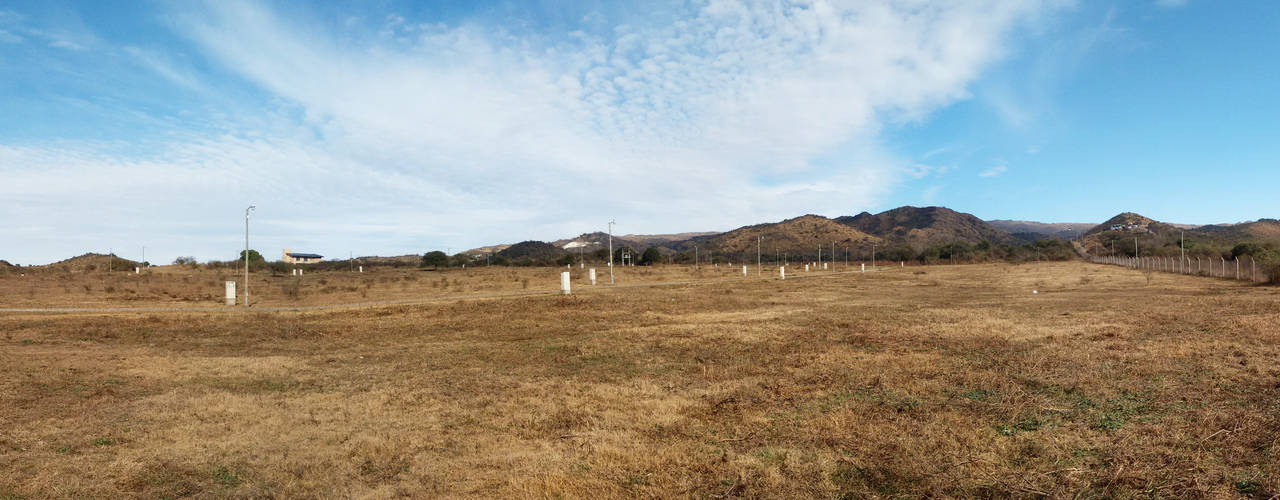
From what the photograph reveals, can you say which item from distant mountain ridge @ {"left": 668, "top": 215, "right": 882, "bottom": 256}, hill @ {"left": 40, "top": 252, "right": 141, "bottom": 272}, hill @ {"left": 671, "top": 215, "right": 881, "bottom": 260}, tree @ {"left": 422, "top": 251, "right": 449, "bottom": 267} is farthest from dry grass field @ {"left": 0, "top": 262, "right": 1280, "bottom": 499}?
distant mountain ridge @ {"left": 668, "top": 215, "right": 882, "bottom": 256}

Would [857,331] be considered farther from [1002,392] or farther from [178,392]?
[178,392]

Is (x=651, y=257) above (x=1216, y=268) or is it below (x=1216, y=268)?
above

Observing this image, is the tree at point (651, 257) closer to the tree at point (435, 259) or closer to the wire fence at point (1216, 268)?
the tree at point (435, 259)

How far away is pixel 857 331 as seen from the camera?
1673 cm

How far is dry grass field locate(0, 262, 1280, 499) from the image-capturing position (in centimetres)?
551

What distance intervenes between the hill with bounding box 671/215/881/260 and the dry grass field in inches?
5609

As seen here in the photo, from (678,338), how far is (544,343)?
11.6ft

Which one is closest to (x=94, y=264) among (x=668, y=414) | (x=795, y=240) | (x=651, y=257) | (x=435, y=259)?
(x=435, y=259)

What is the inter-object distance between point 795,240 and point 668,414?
174m

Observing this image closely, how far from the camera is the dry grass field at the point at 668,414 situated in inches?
217

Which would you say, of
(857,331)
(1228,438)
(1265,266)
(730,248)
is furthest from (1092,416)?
(730,248)

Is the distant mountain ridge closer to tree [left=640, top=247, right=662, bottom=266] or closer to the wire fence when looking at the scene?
tree [left=640, top=247, right=662, bottom=266]

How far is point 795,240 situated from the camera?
177 metres

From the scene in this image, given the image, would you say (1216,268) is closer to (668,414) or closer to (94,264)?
(668,414)
